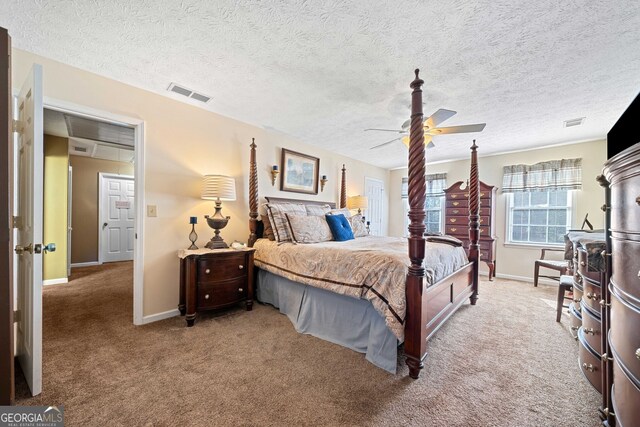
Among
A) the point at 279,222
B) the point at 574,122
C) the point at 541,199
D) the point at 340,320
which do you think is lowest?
the point at 340,320

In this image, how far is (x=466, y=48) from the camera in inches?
74.4

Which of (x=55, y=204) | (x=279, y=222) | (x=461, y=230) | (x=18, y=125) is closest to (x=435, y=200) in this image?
(x=461, y=230)

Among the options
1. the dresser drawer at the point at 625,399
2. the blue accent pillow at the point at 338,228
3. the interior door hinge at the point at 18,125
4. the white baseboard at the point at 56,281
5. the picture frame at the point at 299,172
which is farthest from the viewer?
the picture frame at the point at 299,172

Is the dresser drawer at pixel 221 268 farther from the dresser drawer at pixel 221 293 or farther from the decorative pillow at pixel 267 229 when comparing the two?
the decorative pillow at pixel 267 229

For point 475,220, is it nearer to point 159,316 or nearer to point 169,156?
point 169,156

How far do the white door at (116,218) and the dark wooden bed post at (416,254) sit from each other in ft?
20.3

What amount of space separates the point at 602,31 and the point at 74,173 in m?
8.16

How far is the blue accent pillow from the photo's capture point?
3.36 m

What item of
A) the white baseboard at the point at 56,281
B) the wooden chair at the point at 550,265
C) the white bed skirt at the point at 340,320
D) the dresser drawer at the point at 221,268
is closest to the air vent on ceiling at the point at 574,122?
the wooden chair at the point at 550,265

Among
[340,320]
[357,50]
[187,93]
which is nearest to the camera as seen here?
[357,50]

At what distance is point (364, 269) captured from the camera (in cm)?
208

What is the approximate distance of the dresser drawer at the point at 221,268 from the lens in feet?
8.63

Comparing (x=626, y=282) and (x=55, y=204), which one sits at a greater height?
(x=55, y=204)

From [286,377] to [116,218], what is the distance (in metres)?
6.30
